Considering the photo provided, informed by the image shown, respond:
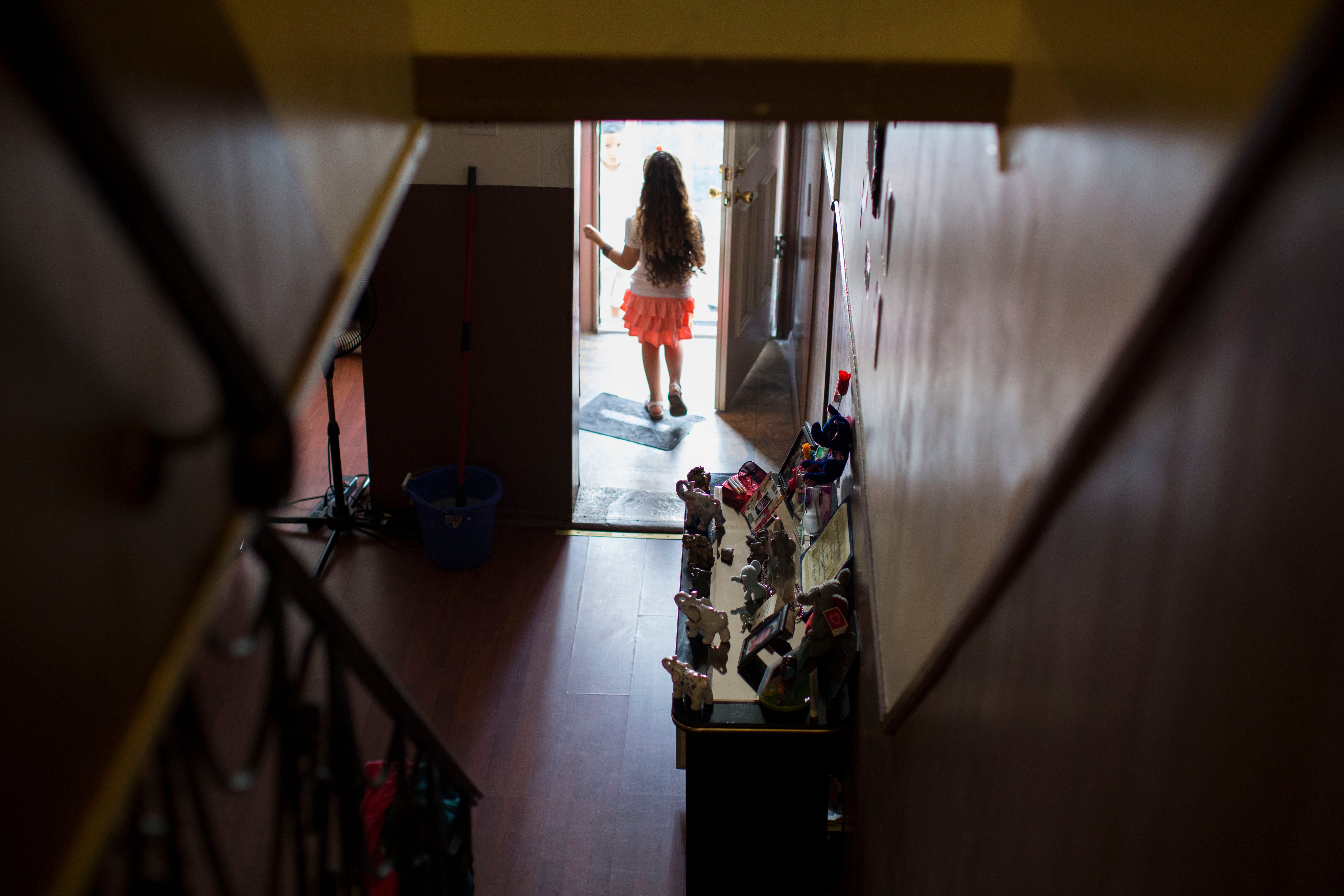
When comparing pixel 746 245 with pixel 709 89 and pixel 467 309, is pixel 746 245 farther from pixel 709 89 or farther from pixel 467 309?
pixel 709 89

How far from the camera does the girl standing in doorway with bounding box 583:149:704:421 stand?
215 inches

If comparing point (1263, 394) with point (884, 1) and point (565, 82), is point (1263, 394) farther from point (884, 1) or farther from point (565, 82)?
point (565, 82)

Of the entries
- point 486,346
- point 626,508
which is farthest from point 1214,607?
point 626,508

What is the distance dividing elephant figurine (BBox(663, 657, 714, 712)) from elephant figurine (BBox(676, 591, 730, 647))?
17 cm

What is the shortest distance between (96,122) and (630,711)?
3.43 meters

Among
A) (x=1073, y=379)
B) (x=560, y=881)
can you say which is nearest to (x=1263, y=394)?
(x=1073, y=379)

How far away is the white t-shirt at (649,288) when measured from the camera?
5.80 m

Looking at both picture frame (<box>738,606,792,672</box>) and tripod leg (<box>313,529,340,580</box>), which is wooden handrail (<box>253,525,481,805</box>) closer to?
picture frame (<box>738,606,792,672</box>)

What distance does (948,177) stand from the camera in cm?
154

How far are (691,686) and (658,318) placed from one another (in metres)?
3.54

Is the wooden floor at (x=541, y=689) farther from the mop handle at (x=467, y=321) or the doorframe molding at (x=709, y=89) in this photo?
the doorframe molding at (x=709, y=89)

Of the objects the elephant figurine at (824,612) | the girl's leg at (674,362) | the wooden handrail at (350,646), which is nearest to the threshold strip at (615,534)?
the girl's leg at (674,362)

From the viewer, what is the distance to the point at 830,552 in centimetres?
291

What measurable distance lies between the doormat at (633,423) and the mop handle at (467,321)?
1273mm
